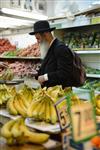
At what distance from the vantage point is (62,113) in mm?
1745

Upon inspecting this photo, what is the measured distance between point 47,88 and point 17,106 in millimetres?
809

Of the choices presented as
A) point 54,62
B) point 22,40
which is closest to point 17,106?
point 54,62

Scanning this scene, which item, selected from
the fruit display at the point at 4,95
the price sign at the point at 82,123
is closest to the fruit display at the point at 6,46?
the fruit display at the point at 4,95

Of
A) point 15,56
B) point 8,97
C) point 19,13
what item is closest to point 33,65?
point 15,56

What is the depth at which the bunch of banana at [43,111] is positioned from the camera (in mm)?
1950

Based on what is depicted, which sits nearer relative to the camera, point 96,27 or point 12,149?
point 12,149

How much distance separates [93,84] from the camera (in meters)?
4.72

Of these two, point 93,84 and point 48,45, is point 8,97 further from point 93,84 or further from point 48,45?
point 93,84

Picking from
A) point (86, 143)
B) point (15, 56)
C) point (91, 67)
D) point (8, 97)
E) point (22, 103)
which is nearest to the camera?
point (86, 143)

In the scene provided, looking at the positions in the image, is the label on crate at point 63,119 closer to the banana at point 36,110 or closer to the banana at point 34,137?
the banana at point 34,137

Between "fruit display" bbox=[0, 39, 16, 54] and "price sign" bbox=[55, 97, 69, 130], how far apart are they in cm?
498

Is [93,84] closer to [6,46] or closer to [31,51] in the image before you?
[31,51]

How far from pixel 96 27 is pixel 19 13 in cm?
186

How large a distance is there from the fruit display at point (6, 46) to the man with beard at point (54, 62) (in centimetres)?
310
